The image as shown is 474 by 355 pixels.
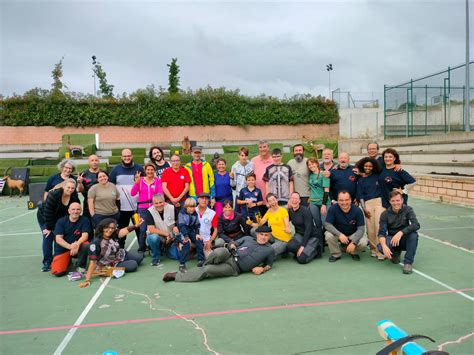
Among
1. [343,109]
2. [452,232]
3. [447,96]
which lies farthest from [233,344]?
[343,109]

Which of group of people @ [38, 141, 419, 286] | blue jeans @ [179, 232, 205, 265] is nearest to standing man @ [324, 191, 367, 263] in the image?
group of people @ [38, 141, 419, 286]

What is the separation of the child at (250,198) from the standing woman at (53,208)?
8.65 ft

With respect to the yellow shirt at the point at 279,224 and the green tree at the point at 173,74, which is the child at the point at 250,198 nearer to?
the yellow shirt at the point at 279,224

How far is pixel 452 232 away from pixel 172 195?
5.44 m

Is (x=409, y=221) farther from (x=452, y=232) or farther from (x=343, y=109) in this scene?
(x=343, y=109)

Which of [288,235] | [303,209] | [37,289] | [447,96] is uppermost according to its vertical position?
[447,96]

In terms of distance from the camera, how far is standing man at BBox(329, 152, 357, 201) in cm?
569

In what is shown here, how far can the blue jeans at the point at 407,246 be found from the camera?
4781 millimetres

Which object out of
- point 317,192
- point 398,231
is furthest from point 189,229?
point 398,231

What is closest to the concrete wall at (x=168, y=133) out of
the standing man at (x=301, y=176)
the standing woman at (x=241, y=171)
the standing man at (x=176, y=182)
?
the standing woman at (x=241, y=171)

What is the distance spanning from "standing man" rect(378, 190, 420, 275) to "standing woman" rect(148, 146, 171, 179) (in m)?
3.72

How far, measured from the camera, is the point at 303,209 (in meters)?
5.47

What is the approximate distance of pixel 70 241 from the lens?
505 centimetres

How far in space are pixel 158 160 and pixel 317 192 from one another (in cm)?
286
